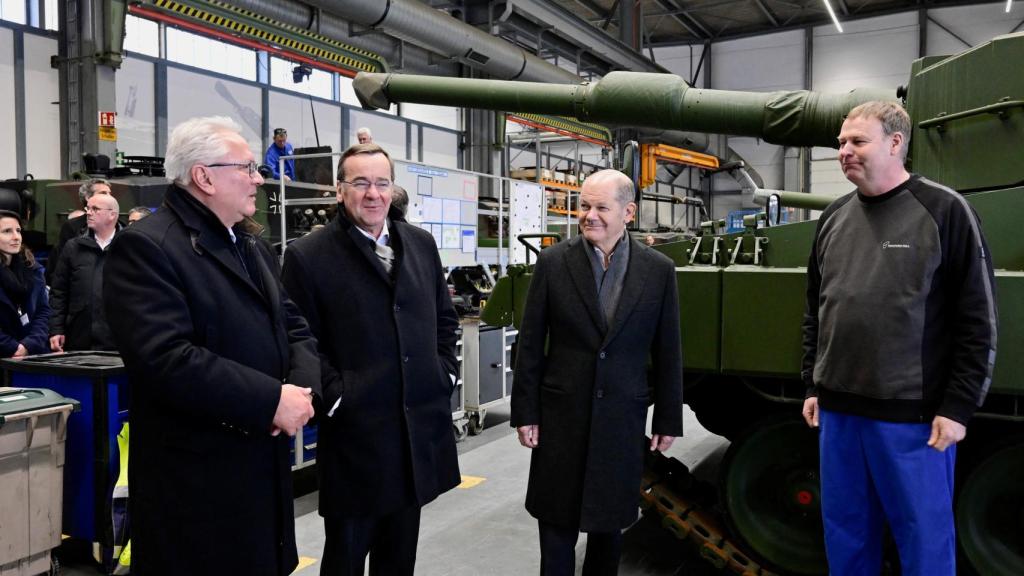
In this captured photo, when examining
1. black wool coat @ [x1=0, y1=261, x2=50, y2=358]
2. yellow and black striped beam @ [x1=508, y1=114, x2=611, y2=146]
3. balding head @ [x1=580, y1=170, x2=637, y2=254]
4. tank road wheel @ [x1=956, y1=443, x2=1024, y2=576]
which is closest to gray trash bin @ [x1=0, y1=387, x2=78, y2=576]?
black wool coat @ [x1=0, y1=261, x2=50, y2=358]

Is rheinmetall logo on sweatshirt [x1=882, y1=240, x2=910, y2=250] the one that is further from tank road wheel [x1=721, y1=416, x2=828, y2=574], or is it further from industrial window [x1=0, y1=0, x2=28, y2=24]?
industrial window [x1=0, y1=0, x2=28, y2=24]

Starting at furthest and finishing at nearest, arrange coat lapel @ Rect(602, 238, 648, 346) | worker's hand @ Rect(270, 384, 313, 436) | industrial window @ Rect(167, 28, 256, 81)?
industrial window @ Rect(167, 28, 256, 81) → coat lapel @ Rect(602, 238, 648, 346) → worker's hand @ Rect(270, 384, 313, 436)

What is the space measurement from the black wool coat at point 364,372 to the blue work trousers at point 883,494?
4.65 ft

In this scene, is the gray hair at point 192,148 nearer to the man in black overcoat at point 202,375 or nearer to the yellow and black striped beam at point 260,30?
the man in black overcoat at point 202,375

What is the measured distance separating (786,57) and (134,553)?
24.3 m

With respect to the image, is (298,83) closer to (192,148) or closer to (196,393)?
(192,148)

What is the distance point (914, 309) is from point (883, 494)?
64 centimetres

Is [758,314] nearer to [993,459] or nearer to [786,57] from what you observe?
[993,459]

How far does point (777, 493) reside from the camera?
405 cm

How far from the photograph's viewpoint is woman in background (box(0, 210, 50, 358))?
486 centimetres

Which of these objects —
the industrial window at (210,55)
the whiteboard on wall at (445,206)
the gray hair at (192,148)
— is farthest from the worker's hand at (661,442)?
the industrial window at (210,55)

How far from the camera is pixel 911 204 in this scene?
2.79 metres

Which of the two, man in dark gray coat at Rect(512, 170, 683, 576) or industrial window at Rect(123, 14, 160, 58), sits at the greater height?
industrial window at Rect(123, 14, 160, 58)

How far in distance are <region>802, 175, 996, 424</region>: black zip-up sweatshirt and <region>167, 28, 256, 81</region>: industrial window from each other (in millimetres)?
11764
